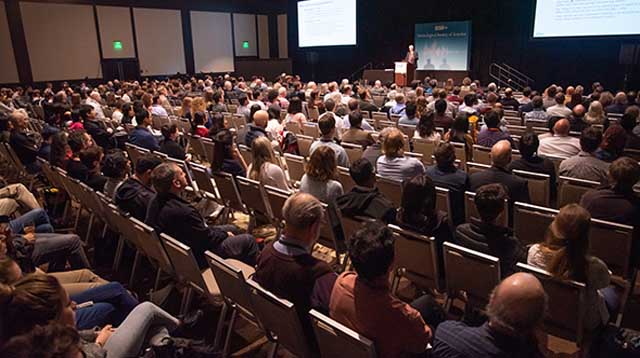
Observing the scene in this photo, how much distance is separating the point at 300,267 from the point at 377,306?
0.51 meters

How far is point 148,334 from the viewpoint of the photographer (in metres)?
2.47

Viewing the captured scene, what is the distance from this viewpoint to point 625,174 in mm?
Result: 3156

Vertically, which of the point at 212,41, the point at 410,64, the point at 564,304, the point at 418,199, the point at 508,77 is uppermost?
the point at 212,41

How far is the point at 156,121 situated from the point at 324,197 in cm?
602

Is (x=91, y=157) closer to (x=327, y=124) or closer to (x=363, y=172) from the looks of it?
(x=327, y=124)

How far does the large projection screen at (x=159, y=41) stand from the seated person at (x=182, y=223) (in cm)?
1926

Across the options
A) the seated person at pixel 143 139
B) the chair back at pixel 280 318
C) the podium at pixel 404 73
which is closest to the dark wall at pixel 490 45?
the podium at pixel 404 73

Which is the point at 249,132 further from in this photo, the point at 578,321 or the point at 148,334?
the point at 578,321

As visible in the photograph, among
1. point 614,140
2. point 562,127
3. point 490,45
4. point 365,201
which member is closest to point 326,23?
point 490,45

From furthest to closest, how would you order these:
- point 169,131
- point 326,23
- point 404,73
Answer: point 326,23, point 404,73, point 169,131

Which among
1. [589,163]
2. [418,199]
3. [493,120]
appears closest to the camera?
[418,199]

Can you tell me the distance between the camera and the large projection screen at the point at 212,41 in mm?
22109

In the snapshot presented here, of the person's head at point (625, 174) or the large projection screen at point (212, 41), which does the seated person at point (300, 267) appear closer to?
the person's head at point (625, 174)

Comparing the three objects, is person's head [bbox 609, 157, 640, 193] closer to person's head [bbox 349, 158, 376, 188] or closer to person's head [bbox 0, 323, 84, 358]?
person's head [bbox 349, 158, 376, 188]
